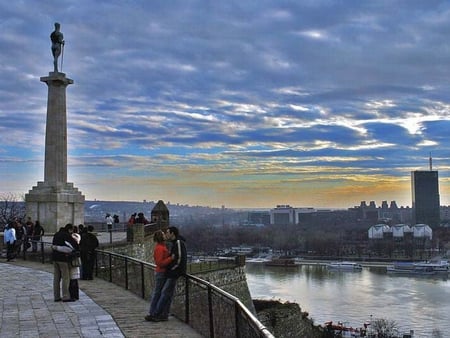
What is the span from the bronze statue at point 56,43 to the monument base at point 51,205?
4974mm

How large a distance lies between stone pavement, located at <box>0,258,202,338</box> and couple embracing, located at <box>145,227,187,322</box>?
0.23 m

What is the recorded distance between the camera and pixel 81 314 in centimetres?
907

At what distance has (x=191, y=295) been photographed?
8.16 m

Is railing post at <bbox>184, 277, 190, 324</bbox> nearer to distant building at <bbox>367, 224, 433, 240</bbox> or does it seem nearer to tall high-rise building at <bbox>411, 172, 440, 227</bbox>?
distant building at <bbox>367, 224, 433, 240</bbox>

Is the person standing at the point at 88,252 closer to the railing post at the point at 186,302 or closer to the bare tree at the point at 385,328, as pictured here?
the railing post at the point at 186,302

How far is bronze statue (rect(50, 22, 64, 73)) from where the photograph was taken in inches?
920

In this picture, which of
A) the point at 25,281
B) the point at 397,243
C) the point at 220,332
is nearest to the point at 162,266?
the point at 220,332

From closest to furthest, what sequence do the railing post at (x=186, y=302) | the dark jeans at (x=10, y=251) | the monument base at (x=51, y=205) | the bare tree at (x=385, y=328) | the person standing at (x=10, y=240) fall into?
the railing post at (x=186, y=302)
the person standing at (x=10, y=240)
the dark jeans at (x=10, y=251)
the monument base at (x=51, y=205)
the bare tree at (x=385, y=328)

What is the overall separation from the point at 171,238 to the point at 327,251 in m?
112

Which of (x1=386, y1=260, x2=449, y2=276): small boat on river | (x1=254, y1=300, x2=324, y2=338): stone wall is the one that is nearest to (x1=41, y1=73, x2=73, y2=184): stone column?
(x1=254, y1=300, x2=324, y2=338): stone wall

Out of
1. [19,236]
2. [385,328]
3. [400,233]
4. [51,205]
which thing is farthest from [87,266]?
[400,233]

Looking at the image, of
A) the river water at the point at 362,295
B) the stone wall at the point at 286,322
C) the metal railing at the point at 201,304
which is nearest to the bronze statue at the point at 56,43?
the metal railing at the point at 201,304

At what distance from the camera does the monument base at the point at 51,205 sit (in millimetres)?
22562

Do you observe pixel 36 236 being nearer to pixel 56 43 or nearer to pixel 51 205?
pixel 51 205
